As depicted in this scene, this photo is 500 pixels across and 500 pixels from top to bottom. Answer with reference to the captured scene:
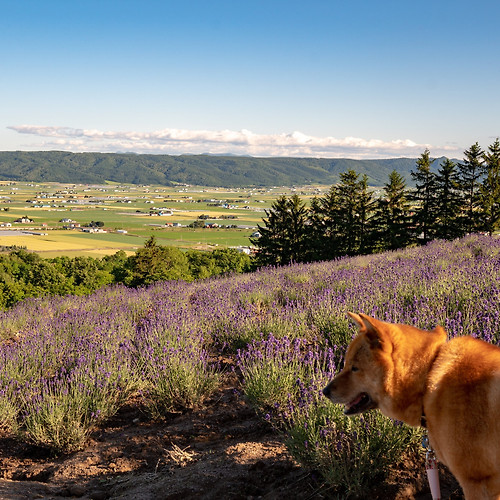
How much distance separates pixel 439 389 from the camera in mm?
2492

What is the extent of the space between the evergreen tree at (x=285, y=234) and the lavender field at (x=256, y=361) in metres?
33.2

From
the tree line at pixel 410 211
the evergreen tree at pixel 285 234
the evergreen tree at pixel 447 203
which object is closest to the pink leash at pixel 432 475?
the tree line at pixel 410 211

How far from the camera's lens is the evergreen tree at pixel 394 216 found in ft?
125

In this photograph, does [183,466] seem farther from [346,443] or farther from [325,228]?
[325,228]

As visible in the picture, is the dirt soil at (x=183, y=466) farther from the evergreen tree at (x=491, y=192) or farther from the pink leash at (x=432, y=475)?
the evergreen tree at (x=491, y=192)

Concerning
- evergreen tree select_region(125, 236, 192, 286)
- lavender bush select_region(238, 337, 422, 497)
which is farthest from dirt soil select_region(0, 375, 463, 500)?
evergreen tree select_region(125, 236, 192, 286)

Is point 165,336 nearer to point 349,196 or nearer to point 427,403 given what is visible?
point 427,403

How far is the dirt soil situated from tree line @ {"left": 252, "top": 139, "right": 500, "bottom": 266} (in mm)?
33413

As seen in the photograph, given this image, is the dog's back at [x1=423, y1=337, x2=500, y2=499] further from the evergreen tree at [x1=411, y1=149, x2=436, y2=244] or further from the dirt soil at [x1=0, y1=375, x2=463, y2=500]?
the evergreen tree at [x1=411, y1=149, x2=436, y2=244]

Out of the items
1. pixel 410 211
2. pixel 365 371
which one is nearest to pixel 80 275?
pixel 410 211

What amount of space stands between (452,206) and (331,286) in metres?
34.4

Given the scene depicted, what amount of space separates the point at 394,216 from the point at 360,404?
38.3 metres

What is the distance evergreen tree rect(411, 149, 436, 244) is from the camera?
127 ft

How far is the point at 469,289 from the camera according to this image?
6.29 metres
